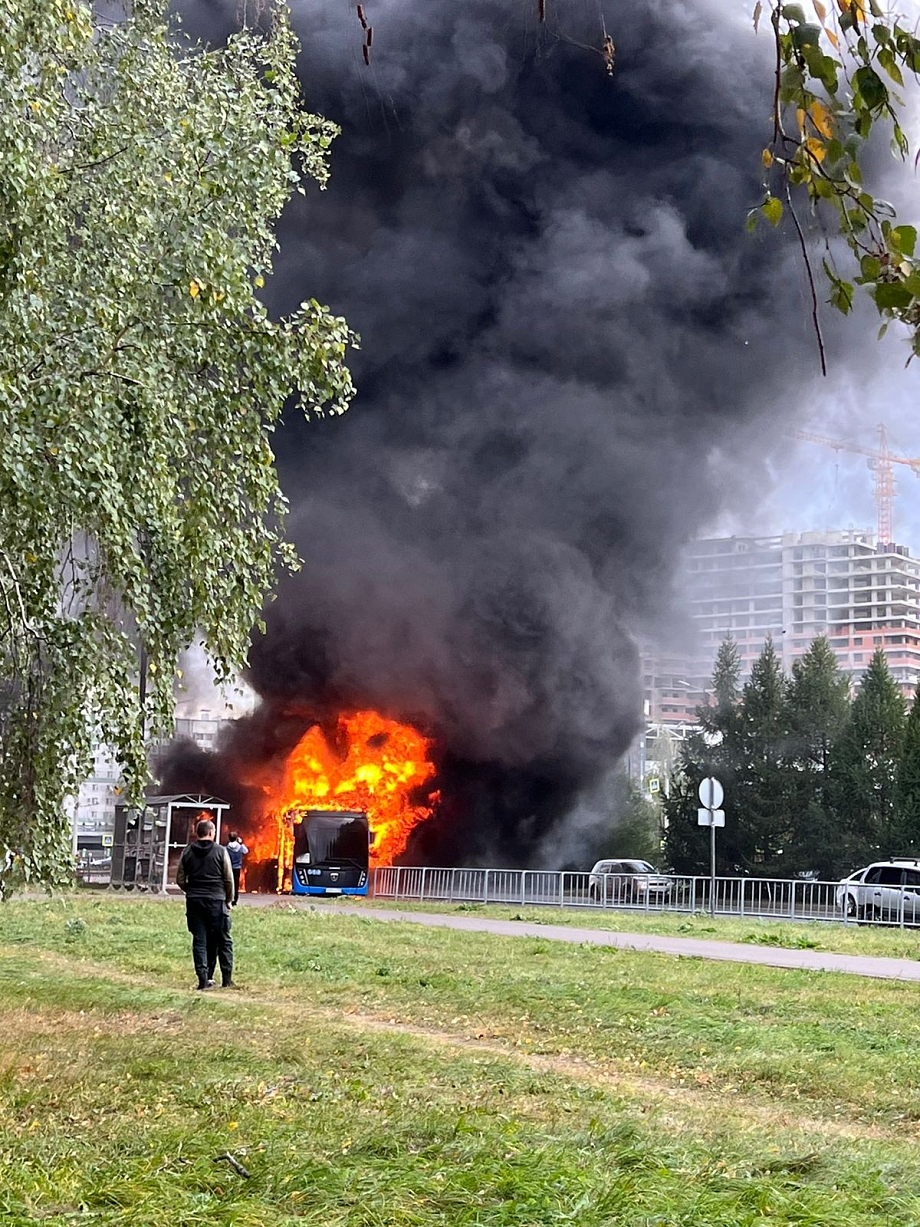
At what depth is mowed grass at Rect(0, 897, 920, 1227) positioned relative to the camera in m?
5.03

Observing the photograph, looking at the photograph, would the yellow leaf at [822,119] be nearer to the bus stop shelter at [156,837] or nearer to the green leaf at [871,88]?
the green leaf at [871,88]

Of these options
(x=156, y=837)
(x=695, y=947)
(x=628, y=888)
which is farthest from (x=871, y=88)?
(x=156, y=837)

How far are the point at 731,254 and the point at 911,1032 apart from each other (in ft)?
128

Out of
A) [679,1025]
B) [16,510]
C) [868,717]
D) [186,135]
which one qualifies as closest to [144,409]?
[16,510]

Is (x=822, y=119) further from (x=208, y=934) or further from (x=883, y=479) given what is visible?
(x=883, y=479)

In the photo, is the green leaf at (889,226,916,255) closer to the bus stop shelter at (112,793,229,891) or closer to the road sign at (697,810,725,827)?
the road sign at (697,810,725,827)

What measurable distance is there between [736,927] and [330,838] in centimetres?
1674

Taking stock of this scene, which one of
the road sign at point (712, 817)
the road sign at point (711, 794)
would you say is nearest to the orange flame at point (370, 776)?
the road sign at point (712, 817)

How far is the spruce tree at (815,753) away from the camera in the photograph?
45684mm

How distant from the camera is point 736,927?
23.8 meters

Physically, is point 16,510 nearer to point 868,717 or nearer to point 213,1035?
point 213,1035

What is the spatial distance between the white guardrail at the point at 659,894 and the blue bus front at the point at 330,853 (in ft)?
2.86

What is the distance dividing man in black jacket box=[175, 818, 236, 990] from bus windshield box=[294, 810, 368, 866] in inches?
979

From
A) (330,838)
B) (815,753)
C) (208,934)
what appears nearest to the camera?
(208,934)
